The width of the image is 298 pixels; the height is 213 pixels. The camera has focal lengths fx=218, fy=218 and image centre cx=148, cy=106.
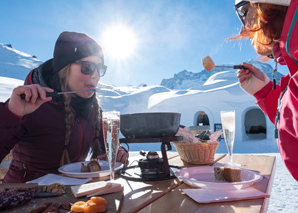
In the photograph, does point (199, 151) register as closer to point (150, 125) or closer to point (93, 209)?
point (150, 125)

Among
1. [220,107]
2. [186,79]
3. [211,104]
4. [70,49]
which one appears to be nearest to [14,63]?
[211,104]

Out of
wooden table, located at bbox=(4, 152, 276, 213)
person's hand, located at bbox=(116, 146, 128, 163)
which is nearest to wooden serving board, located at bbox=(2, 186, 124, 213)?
wooden table, located at bbox=(4, 152, 276, 213)

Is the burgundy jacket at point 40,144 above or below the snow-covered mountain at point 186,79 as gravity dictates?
below

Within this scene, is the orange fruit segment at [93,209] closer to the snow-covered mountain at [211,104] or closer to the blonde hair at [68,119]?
the blonde hair at [68,119]

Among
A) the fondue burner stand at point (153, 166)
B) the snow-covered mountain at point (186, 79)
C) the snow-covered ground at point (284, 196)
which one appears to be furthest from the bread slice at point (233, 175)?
the snow-covered mountain at point (186, 79)

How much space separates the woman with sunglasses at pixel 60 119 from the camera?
206 centimetres

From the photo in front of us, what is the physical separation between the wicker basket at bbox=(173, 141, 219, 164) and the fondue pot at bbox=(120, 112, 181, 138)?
1.26 feet

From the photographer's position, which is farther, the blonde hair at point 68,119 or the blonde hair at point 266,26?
the blonde hair at point 68,119

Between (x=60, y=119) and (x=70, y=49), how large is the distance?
71cm

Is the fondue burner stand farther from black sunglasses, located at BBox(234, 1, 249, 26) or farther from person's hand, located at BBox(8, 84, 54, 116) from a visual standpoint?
black sunglasses, located at BBox(234, 1, 249, 26)

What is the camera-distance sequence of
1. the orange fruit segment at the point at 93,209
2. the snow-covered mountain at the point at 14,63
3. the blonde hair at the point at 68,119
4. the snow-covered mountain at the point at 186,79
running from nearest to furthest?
the orange fruit segment at the point at 93,209, the blonde hair at the point at 68,119, the snow-covered mountain at the point at 14,63, the snow-covered mountain at the point at 186,79

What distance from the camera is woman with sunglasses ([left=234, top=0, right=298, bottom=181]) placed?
95cm

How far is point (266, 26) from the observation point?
1.32 metres

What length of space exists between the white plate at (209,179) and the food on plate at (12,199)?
0.75 m
